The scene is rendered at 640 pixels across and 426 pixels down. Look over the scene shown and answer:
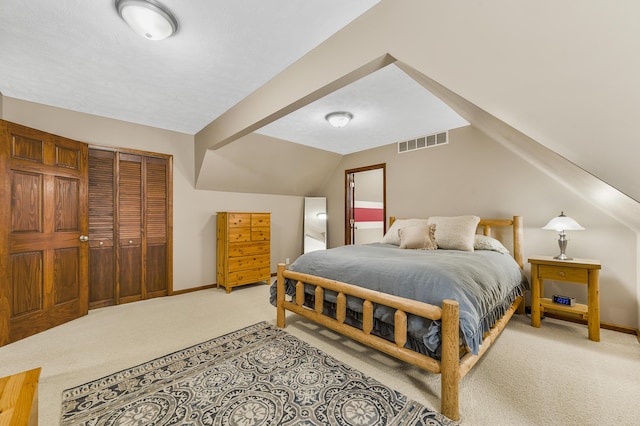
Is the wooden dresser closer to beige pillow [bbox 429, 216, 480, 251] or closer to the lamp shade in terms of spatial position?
beige pillow [bbox 429, 216, 480, 251]

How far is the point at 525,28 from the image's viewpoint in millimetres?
1096

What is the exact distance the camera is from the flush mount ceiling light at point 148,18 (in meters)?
1.58

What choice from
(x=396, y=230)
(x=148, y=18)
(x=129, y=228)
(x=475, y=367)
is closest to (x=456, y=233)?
(x=396, y=230)

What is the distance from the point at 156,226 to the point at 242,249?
125 centimetres

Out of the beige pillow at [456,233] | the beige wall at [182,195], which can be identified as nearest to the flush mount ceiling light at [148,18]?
the beige wall at [182,195]

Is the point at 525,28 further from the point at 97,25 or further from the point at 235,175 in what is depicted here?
the point at 235,175

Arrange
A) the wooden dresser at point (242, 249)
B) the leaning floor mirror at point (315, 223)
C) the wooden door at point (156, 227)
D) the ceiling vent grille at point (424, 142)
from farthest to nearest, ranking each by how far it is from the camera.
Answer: the leaning floor mirror at point (315, 223), the wooden dresser at point (242, 249), the ceiling vent grille at point (424, 142), the wooden door at point (156, 227)

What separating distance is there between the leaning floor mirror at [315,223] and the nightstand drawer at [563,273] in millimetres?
3623

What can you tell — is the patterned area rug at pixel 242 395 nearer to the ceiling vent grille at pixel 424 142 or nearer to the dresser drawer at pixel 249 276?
the dresser drawer at pixel 249 276

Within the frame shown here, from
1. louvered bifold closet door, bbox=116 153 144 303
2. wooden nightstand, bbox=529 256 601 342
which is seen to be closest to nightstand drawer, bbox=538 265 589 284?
wooden nightstand, bbox=529 256 601 342

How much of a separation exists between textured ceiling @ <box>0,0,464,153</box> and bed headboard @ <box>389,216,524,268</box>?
138 centimetres

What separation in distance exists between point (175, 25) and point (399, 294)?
2.38 metres

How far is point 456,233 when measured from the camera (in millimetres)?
3059

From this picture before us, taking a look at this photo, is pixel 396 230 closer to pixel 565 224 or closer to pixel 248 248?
pixel 565 224
